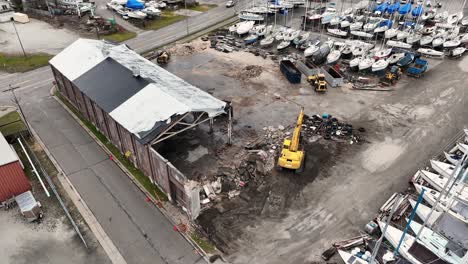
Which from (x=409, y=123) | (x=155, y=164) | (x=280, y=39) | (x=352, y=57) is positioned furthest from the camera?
(x=280, y=39)

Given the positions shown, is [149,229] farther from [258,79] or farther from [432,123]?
[432,123]

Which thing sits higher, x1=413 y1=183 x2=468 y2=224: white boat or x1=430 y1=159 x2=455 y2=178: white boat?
x1=430 y1=159 x2=455 y2=178: white boat

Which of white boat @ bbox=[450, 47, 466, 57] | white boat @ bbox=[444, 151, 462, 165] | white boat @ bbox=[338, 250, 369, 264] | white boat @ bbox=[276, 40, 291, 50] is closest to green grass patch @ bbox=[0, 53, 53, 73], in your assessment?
white boat @ bbox=[276, 40, 291, 50]

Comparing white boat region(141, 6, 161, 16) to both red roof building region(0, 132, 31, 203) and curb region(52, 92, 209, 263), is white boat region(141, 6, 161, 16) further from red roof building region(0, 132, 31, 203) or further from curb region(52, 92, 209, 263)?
red roof building region(0, 132, 31, 203)

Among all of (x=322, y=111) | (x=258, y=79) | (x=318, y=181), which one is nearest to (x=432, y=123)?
(x=322, y=111)

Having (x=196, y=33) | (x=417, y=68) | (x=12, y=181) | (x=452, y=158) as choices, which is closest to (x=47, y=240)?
(x=12, y=181)

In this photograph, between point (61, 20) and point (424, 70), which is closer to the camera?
point (424, 70)

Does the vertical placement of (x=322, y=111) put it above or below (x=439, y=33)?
below
